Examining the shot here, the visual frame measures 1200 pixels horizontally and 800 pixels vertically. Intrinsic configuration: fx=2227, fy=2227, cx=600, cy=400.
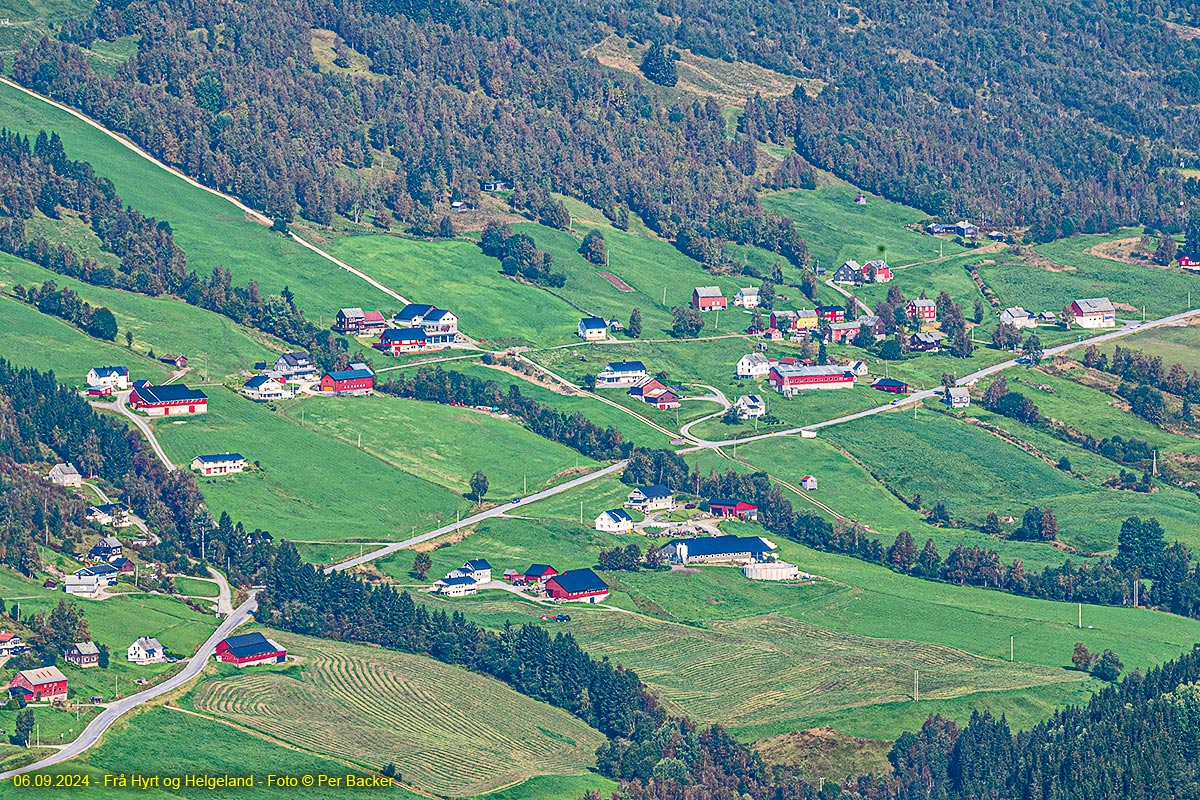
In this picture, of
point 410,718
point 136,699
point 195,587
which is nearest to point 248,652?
point 136,699

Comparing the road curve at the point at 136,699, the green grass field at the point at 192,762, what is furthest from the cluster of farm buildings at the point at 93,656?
the green grass field at the point at 192,762

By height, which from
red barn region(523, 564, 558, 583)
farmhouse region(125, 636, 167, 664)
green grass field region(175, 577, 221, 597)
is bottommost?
green grass field region(175, 577, 221, 597)

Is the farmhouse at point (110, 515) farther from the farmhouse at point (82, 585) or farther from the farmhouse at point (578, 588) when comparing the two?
the farmhouse at point (578, 588)

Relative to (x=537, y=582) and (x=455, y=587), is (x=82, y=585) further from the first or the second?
(x=537, y=582)

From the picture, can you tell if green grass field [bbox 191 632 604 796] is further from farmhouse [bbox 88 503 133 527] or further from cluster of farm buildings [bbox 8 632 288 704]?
farmhouse [bbox 88 503 133 527]

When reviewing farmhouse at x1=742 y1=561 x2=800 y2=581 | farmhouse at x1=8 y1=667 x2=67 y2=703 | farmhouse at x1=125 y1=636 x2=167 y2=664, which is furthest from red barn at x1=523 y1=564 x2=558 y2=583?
farmhouse at x1=8 y1=667 x2=67 y2=703
